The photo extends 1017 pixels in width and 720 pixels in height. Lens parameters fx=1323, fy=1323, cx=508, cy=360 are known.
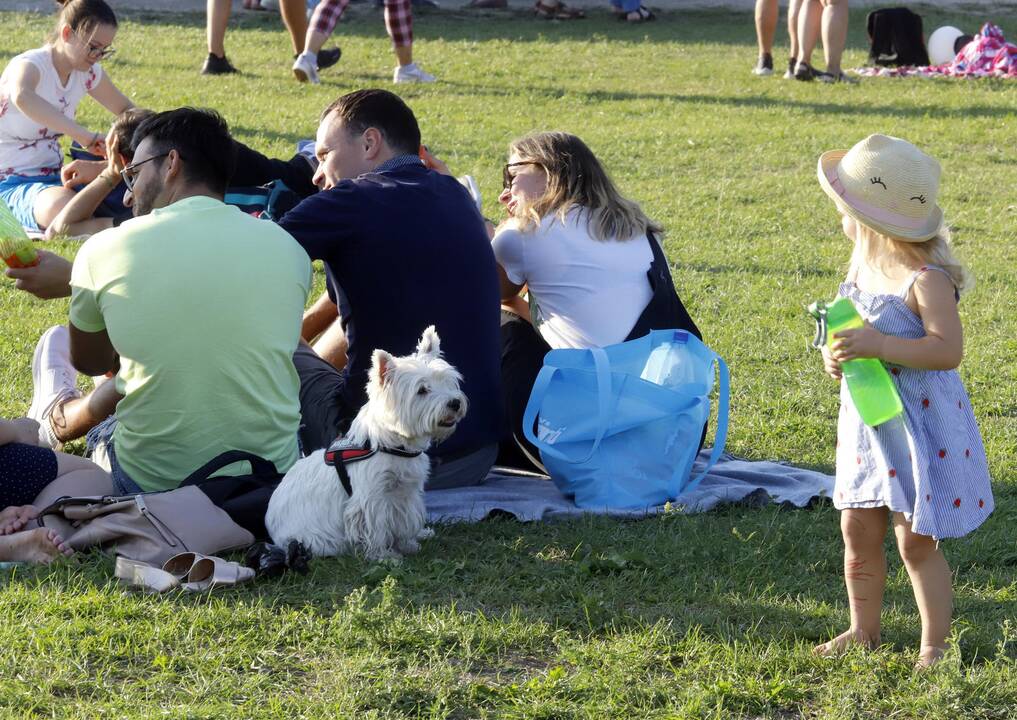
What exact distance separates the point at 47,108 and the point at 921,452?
6360mm

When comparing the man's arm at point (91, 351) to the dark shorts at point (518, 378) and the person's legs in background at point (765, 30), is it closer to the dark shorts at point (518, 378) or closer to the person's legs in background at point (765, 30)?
the dark shorts at point (518, 378)

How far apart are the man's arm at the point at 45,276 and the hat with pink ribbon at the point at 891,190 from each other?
261cm

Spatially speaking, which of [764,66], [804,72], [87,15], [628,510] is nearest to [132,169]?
[628,510]

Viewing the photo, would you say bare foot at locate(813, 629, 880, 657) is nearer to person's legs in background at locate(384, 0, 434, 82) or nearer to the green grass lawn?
the green grass lawn

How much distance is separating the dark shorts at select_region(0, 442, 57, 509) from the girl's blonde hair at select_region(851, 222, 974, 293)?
2707 millimetres

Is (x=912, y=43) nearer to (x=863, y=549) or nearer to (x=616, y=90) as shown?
(x=616, y=90)

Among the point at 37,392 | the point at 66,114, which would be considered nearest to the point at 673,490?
the point at 37,392

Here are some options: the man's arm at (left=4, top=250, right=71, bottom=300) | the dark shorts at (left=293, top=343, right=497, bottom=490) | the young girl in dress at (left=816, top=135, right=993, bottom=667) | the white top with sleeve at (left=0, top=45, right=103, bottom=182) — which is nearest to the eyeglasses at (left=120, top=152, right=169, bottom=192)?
the man's arm at (left=4, top=250, right=71, bottom=300)

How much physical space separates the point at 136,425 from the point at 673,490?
1.91 metres

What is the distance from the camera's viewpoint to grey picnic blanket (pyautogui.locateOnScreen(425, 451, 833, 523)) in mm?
4777

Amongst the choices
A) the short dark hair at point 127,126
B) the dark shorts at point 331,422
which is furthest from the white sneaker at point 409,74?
the dark shorts at point 331,422

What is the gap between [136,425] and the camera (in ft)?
14.3

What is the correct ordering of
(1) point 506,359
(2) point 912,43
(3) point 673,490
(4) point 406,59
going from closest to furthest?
(3) point 673,490 → (1) point 506,359 → (4) point 406,59 → (2) point 912,43

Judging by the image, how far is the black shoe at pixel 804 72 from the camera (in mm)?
13641
